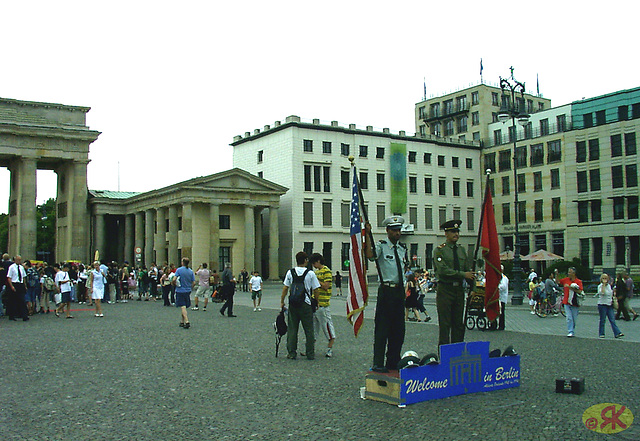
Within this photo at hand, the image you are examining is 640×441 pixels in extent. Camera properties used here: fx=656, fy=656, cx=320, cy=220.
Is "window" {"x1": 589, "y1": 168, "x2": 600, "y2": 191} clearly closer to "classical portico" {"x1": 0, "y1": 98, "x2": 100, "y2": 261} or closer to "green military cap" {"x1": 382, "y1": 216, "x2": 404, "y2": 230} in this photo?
"classical portico" {"x1": 0, "y1": 98, "x2": 100, "y2": 261}

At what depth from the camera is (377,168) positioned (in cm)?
7475

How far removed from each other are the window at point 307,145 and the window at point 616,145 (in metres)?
31.0

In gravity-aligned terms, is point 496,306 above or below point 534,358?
above

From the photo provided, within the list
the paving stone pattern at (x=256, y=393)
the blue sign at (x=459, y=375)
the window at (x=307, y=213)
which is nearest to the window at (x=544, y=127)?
the window at (x=307, y=213)

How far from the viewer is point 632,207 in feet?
215

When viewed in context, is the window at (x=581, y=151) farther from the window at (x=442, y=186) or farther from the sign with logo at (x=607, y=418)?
the sign with logo at (x=607, y=418)

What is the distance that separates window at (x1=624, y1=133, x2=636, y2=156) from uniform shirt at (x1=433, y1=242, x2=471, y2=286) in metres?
63.1

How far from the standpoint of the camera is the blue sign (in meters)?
8.34

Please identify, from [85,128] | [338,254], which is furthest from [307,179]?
[85,128]

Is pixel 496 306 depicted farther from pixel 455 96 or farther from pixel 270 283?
pixel 455 96

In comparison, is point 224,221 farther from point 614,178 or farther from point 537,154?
point 614,178

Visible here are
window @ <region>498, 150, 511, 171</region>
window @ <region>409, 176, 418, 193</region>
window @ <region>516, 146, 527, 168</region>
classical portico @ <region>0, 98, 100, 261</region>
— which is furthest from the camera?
window @ <region>498, 150, 511, 171</region>

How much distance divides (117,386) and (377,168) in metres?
66.3

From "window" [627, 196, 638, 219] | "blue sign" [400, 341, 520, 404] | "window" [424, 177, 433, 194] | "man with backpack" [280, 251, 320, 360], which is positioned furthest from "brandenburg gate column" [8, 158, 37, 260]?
"blue sign" [400, 341, 520, 404]
